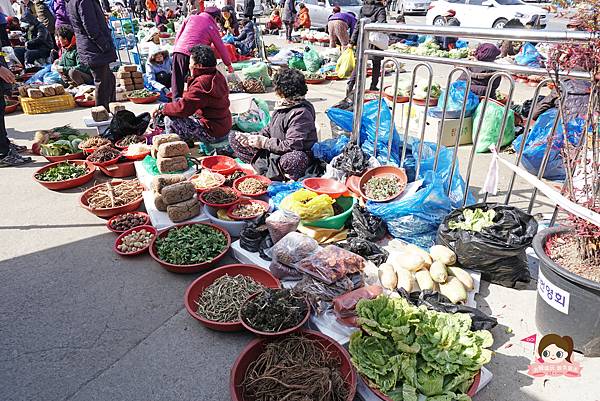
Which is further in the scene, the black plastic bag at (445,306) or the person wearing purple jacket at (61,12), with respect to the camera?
the person wearing purple jacket at (61,12)

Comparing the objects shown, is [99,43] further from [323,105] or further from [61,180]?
[323,105]

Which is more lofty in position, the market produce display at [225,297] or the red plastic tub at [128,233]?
the market produce display at [225,297]

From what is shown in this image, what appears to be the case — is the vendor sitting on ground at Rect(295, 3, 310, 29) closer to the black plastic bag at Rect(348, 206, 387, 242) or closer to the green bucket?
the green bucket

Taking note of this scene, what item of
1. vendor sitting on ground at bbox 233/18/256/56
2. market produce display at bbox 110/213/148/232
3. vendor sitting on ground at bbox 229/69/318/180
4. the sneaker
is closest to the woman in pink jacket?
the sneaker

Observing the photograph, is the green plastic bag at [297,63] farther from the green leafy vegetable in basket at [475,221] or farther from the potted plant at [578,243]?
the potted plant at [578,243]

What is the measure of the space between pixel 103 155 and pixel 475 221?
4155 mm

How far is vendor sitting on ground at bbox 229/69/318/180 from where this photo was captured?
3.91m

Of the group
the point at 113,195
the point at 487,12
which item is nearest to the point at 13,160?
the point at 113,195

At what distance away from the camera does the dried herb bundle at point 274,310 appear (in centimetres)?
226

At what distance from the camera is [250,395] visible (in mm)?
1993

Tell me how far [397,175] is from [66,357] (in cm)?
289

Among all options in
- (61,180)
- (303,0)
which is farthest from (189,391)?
(303,0)

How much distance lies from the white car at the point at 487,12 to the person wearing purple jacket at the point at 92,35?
523 inches

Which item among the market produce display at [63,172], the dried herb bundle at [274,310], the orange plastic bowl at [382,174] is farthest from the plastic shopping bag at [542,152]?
the market produce display at [63,172]
